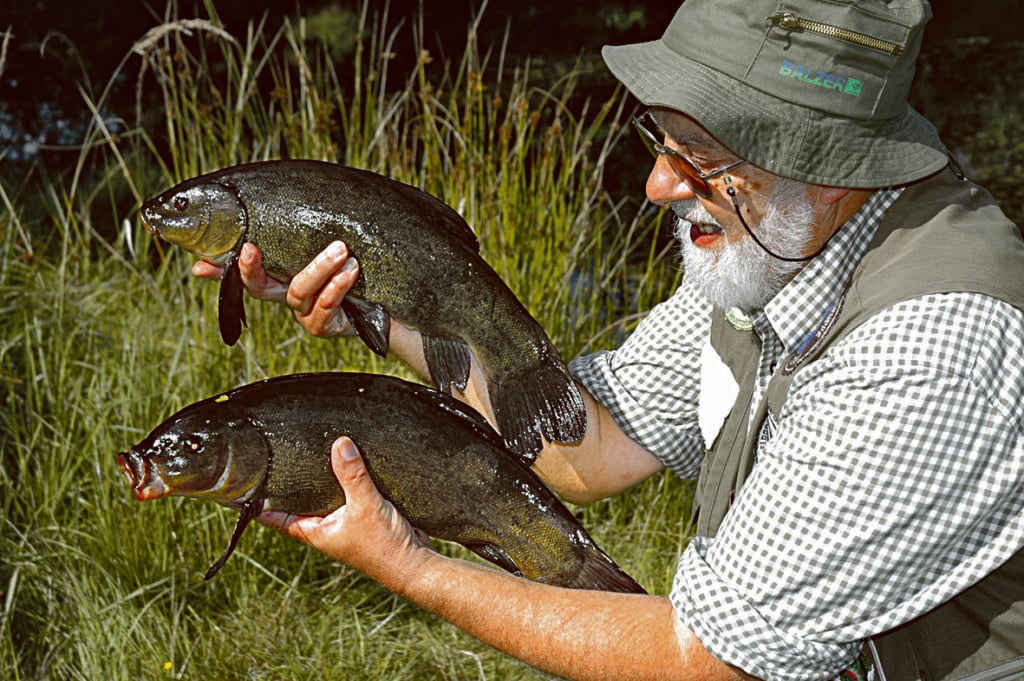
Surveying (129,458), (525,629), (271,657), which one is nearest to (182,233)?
(129,458)

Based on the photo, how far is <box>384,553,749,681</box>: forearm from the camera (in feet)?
7.02

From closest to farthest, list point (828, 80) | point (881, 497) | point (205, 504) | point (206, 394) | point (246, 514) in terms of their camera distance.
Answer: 1. point (881, 497)
2. point (246, 514)
3. point (828, 80)
4. point (205, 504)
5. point (206, 394)

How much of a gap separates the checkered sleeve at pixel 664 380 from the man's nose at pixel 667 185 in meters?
0.47

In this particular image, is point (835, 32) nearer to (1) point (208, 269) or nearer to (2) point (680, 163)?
(2) point (680, 163)

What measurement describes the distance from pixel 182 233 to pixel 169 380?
5.69 feet

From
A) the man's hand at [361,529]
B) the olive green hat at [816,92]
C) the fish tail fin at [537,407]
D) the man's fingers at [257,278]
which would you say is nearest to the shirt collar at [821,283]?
the olive green hat at [816,92]

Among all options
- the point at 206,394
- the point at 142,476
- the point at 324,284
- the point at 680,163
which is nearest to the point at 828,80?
the point at 680,163

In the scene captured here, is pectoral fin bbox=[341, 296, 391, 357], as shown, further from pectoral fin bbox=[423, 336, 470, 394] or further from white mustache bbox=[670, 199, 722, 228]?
white mustache bbox=[670, 199, 722, 228]

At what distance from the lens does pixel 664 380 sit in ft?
9.42

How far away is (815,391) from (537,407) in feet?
1.73

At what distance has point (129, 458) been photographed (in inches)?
82.0

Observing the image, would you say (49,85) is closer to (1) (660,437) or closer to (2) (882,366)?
(1) (660,437)

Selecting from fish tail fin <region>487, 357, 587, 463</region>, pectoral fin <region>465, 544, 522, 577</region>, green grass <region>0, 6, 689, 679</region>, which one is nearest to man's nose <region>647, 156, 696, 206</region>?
fish tail fin <region>487, 357, 587, 463</region>

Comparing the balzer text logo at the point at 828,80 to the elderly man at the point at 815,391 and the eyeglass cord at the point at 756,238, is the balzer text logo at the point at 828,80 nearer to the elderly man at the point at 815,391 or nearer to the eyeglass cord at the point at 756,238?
the elderly man at the point at 815,391
